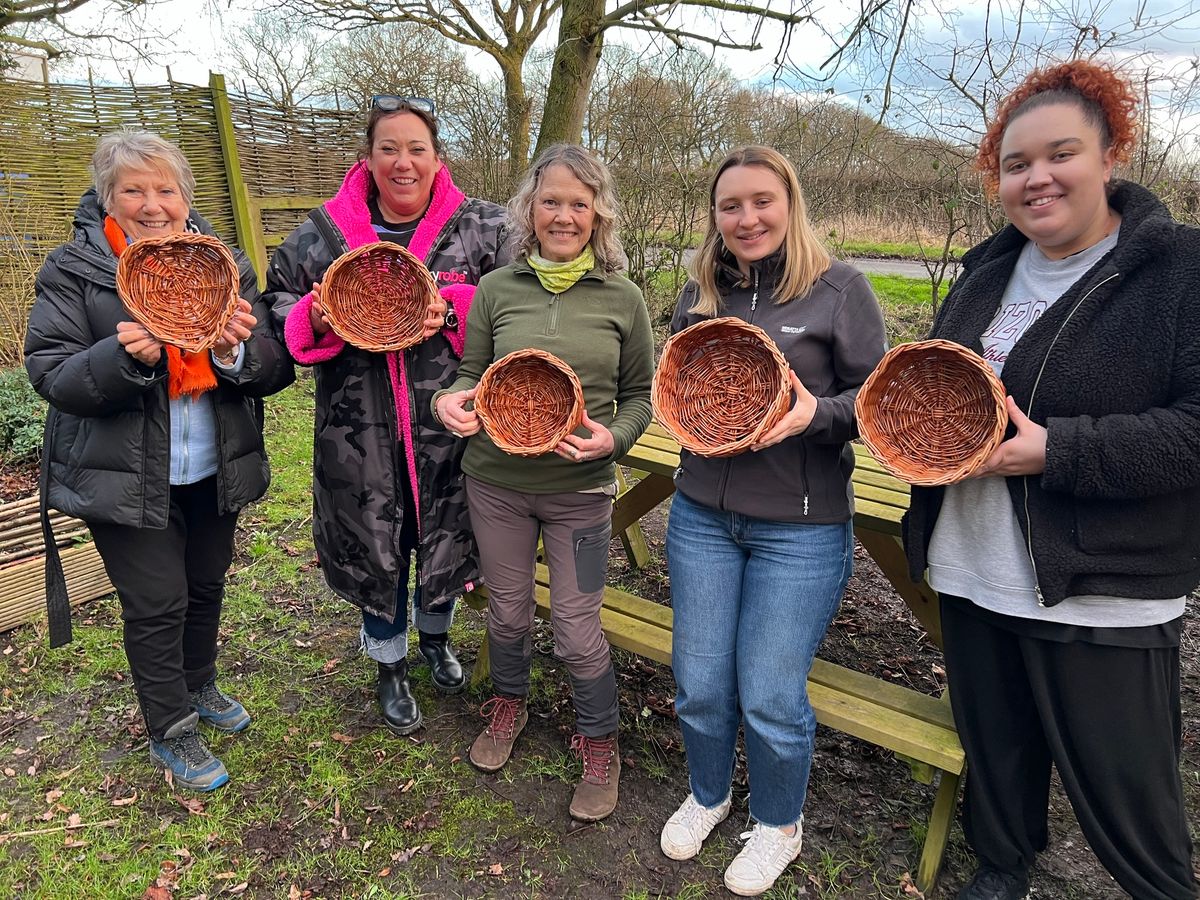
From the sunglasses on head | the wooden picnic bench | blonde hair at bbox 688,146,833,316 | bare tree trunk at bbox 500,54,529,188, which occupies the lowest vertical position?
the wooden picnic bench

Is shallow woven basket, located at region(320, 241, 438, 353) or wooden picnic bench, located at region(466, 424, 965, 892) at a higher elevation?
shallow woven basket, located at region(320, 241, 438, 353)

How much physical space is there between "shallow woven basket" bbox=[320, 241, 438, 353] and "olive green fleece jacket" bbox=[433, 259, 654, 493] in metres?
0.19

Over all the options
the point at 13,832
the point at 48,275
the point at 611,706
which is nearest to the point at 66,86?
the point at 48,275

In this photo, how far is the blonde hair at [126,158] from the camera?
2.30 m

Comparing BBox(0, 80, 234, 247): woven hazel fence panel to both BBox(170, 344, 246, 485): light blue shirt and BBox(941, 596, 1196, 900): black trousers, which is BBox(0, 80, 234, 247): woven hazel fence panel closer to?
BBox(170, 344, 246, 485): light blue shirt

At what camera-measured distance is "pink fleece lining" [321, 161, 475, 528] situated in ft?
8.67

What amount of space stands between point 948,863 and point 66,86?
8.28 meters

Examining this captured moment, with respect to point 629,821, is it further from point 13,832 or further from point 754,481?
point 13,832

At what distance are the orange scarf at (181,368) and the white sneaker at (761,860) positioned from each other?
7.37 feet

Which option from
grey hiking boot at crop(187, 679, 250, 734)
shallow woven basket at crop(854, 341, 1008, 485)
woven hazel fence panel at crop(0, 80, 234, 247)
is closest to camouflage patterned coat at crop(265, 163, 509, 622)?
grey hiking boot at crop(187, 679, 250, 734)

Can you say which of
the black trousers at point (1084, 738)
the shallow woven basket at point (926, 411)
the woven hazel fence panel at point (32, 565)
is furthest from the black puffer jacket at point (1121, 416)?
the woven hazel fence panel at point (32, 565)

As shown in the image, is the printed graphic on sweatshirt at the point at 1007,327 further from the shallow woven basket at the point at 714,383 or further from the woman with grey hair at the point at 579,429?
the woman with grey hair at the point at 579,429

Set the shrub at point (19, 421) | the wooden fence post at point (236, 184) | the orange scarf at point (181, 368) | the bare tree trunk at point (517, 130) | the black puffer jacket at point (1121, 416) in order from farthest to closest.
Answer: the bare tree trunk at point (517, 130)
the wooden fence post at point (236, 184)
the shrub at point (19, 421)
the orange scarf at point (181, 368)
the black puffer jacket at point (1121, 416)

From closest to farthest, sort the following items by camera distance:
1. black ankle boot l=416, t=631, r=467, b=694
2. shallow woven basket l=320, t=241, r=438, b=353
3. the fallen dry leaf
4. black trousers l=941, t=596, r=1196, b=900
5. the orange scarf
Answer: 1. black trousers l=941, t=596, r=1196, b=900
2. the orange scarf
3. shallow woven basket l=320, t=241, r=438, b=353
4. the fallen dry leaf
5. black ankle boot l=416, t=631, r=467, b=694
